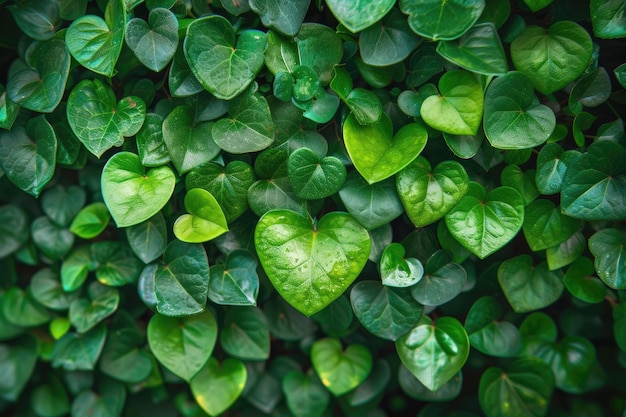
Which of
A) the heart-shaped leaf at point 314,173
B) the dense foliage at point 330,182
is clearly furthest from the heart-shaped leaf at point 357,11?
the heart-shaped leaf at point 314,173

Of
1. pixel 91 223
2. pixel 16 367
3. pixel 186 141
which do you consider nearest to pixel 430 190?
pixel 186 141

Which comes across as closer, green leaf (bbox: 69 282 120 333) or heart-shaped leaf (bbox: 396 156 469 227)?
heart-shaped leaf (bbox: 396 156 469 227)

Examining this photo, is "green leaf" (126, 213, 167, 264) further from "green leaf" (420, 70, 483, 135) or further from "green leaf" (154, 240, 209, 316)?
"green leaf" (420, 70, 483, 135)

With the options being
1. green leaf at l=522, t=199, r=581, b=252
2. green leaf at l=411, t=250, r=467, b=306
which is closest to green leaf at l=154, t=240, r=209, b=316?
green leaf at l=411, t=250, r=467, b=306

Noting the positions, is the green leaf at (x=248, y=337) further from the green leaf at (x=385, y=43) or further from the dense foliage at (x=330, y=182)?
the green leaf at (x=385, y=43)

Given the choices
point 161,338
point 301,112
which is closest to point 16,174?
point 161,338

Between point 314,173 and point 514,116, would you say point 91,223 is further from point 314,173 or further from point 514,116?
point 514,116

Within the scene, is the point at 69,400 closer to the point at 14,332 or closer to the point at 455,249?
the point at 14,332
